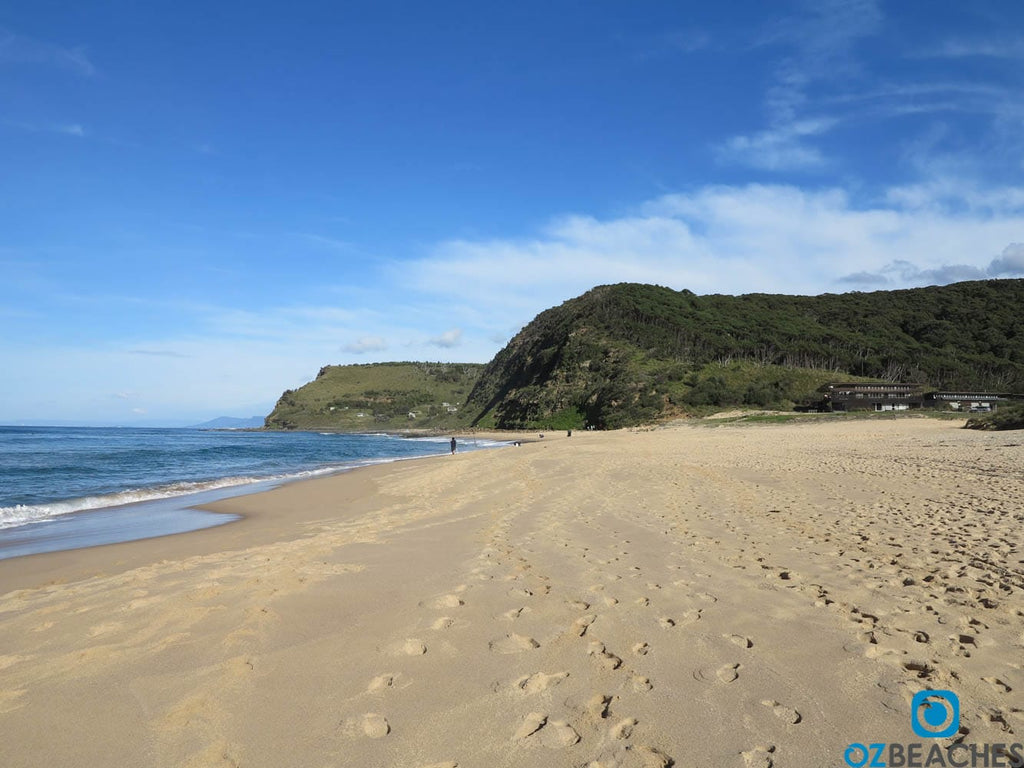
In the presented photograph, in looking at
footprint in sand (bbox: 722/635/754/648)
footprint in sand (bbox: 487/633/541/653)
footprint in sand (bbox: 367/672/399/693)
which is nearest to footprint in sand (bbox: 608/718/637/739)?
footprint in sand (bbox: 487/633/541/653)

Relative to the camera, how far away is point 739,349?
9275 centimetres

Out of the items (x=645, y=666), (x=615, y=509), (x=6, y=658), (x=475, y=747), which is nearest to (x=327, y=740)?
(x=475, y=747)

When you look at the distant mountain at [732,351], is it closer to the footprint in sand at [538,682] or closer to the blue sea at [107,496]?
the blue sea at [107,496]

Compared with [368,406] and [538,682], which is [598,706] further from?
[368,406]

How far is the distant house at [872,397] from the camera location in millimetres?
61625

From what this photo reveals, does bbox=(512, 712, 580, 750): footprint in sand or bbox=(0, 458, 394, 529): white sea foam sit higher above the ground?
bbox=(512, 712, 580, 750): footprint in sand

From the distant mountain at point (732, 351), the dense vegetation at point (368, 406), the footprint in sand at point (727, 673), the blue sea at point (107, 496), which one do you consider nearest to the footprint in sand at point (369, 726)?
the footprint in sand at point (727, 673)

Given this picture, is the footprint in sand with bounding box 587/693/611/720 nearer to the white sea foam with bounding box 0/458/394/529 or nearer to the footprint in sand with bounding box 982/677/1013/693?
the footprint in sand with bounding box 982/677/1013/693

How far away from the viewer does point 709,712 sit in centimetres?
331

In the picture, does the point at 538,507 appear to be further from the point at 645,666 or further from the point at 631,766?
the point at 631,766

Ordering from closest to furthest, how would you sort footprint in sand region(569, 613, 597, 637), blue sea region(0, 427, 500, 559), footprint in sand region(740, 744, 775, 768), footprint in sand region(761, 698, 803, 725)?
1. footprint in sand region(740, 744, 775, 768)
2. footprint in sand region(761, 698, 803, 725)
3. footprint in sand region(569, 613, 597, 637)
4. blue sea region(0, 427, 500, 559)

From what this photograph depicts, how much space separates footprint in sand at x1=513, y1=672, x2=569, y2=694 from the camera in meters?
3.70

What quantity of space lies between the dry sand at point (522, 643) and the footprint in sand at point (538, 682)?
0.06ft

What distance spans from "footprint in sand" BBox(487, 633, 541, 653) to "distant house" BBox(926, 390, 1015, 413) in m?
74.2
